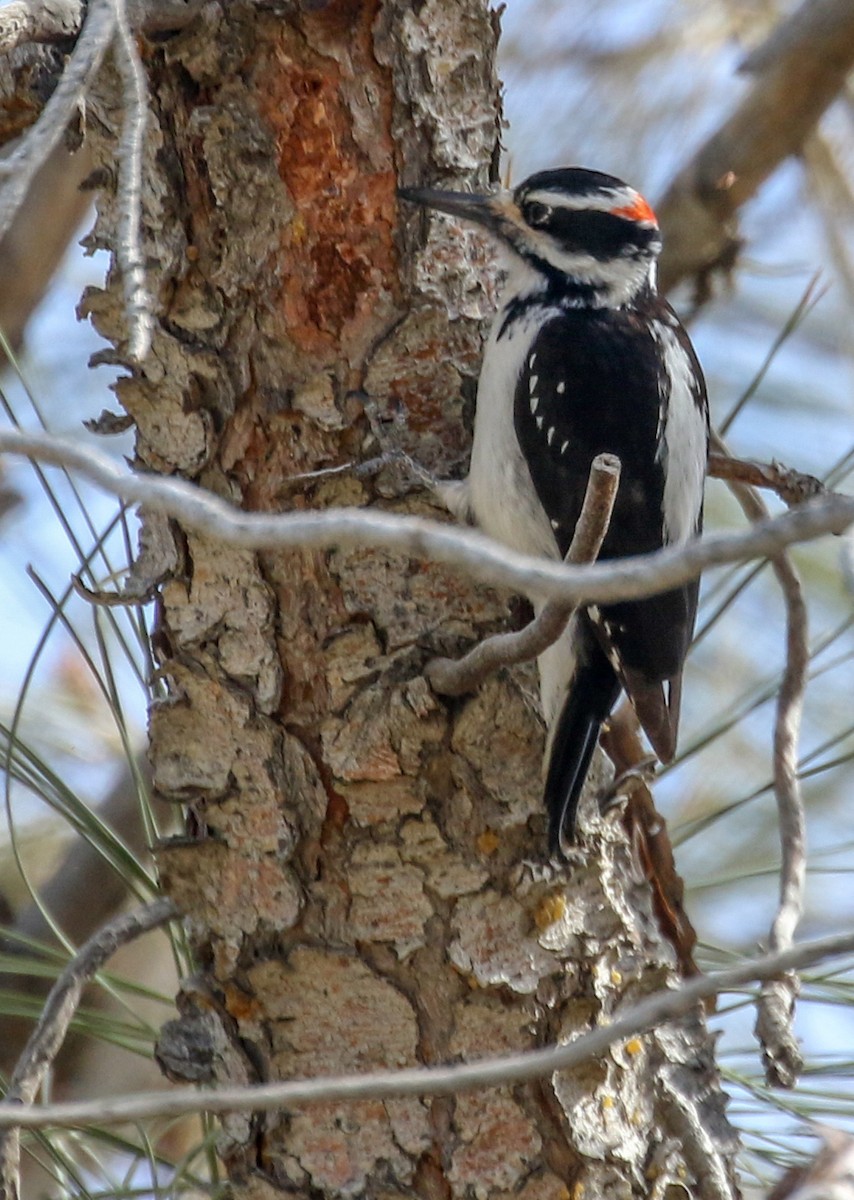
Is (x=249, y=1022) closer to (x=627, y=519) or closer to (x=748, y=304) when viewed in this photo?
(x=627, y=519)

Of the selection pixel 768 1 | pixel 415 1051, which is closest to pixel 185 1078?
pixel 415 1051

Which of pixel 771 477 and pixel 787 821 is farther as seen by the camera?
pixel 771 477

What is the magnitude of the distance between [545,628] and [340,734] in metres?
0.48

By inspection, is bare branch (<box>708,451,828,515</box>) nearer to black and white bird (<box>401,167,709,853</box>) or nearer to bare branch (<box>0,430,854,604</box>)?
black and white bird (<box>401,167,709,853</box>)

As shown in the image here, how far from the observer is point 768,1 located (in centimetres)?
327

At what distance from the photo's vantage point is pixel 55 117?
1106 mm

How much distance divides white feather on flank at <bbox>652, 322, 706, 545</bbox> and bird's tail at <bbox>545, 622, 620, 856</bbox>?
0.34 metres

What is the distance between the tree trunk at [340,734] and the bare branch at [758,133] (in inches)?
40.7

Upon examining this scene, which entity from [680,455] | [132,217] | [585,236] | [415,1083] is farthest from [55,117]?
[585,236]

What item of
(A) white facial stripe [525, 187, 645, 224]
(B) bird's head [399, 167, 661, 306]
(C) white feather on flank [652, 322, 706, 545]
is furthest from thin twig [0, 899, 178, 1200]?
(A) white facial stripe [525, 187, 645, 224]

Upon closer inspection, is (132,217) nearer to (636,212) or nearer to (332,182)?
(332,182)

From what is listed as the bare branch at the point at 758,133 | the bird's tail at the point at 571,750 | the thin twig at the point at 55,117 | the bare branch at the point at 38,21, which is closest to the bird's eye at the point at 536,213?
the bare branch at the point at 758,133

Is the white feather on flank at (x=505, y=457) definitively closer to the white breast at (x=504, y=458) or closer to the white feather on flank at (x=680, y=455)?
the white breast at (x=504, y=458)

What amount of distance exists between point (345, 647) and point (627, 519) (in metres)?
0.54
